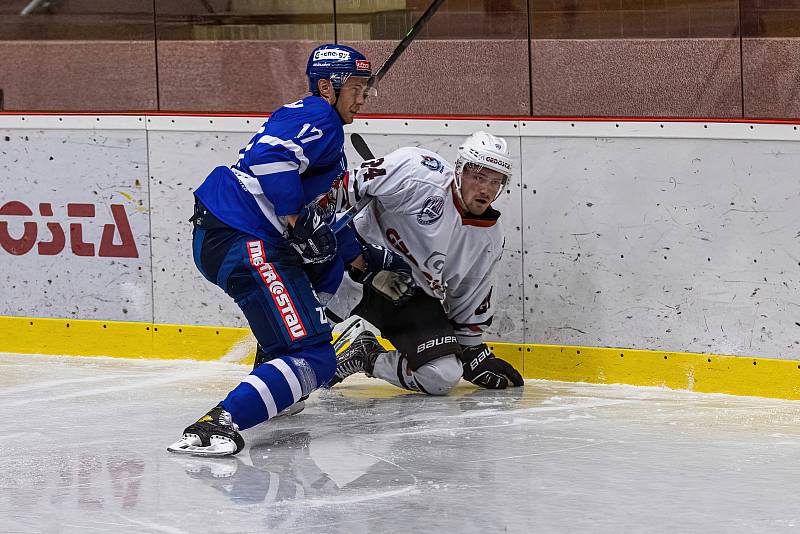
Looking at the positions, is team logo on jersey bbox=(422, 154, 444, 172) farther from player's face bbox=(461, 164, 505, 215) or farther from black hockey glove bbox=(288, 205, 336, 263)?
black hockey glove bbox=(288, 205, 336, 263)

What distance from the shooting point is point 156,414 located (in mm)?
4352

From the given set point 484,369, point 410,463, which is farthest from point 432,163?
point 410,463

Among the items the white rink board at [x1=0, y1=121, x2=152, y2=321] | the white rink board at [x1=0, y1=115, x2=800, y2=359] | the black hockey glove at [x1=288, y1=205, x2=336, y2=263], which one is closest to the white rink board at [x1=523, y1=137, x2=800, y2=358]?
the white rink board at [x1=0, y1=115, x2=800, y2=359]

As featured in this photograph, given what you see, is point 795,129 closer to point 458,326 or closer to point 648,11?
point 648,11

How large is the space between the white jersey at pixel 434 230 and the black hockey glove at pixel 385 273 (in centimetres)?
12

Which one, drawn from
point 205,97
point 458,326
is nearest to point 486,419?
point 458,326

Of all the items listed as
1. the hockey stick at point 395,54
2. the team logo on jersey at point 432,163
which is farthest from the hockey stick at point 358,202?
the team logo on jersey at point 432,163

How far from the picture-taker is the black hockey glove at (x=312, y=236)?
3.86m

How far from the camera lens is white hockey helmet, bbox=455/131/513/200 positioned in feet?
14.3

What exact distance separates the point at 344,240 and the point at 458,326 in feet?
1.89

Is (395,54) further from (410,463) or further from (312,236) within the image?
(410,463)

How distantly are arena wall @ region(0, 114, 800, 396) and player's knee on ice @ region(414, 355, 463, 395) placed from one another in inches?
16.1

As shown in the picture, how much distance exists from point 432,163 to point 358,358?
734 millimetres

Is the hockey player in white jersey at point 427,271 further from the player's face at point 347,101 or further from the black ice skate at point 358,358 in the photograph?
the player's face at point 347,101
